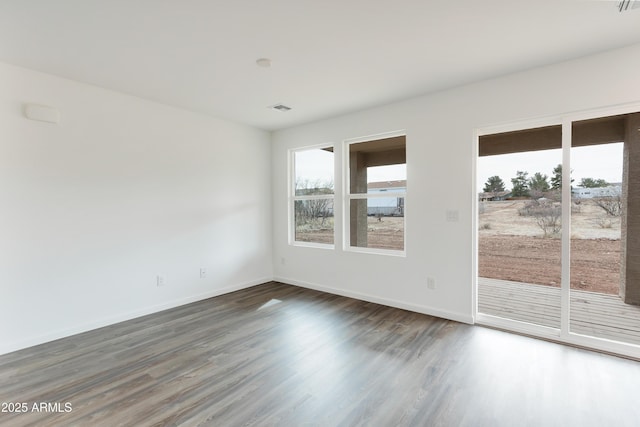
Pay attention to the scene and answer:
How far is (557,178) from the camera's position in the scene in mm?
2855

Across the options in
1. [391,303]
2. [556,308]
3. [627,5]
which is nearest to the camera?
[627,5]

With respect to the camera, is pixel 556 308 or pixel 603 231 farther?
pixel 556 308

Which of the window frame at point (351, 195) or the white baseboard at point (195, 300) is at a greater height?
the window frame at point (351, 195)

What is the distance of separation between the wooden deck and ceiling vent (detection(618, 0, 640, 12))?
2.29 meters

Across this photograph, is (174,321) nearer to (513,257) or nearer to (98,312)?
(98,312)

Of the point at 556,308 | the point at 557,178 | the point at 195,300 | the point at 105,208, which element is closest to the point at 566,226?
the point at 557,178

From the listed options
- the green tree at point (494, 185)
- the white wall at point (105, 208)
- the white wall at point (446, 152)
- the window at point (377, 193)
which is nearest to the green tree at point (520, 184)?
the green tree at point (494, 185)

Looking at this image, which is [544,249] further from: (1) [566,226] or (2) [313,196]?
(2) [313,196]

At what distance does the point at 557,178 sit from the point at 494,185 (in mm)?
539

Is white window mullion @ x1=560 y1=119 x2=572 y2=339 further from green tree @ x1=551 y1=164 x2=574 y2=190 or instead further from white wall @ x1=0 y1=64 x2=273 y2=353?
white wall @ x1=0 y1=64 x2=273 y2=353

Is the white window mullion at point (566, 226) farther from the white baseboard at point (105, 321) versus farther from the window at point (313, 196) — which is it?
the white baseboard at point (105, 321)

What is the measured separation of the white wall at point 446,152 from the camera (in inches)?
103

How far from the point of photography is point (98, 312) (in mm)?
3201

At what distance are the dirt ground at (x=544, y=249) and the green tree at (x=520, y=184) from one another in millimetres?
96
